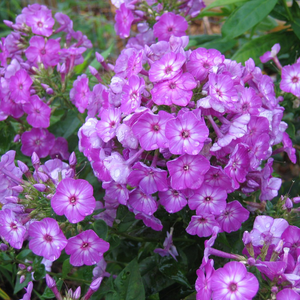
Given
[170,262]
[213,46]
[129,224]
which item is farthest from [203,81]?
[213,46]

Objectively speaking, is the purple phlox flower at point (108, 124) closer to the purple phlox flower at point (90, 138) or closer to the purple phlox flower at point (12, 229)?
the purple phlox flower at point (90, 138)

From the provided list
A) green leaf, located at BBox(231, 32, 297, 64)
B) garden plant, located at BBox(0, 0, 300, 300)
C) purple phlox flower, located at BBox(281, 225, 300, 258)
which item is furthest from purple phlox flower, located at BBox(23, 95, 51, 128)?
purple phlox flower, located at BBox(281, 225, 300, 258)

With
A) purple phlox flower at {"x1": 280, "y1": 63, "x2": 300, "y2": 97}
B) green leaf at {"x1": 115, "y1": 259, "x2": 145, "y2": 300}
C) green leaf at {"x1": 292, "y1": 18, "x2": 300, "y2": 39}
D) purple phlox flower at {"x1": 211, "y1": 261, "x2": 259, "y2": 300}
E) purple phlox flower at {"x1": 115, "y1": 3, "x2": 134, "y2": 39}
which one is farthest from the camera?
green leaf at {"x1": 292, "y1": 18, "x2": 300, "y2": 39}

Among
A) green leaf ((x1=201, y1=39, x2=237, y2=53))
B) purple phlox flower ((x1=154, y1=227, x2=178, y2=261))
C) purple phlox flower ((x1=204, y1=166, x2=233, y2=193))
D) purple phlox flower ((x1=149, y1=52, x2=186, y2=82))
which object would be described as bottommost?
purple phlox flower ((x1=154, y1=227, x2=178, y2=261))

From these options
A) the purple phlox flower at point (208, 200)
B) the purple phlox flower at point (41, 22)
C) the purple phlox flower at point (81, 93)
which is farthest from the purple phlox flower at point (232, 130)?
the purple phlox flower at point (41, 22)

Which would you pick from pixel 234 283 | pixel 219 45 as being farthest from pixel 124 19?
A: pixel 234 283

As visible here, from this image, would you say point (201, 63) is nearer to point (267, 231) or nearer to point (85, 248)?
point (267, 231)

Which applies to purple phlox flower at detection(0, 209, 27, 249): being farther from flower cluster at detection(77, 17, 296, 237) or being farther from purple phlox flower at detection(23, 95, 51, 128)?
purple phlox flower at detection(23, 95, 51, 128)
